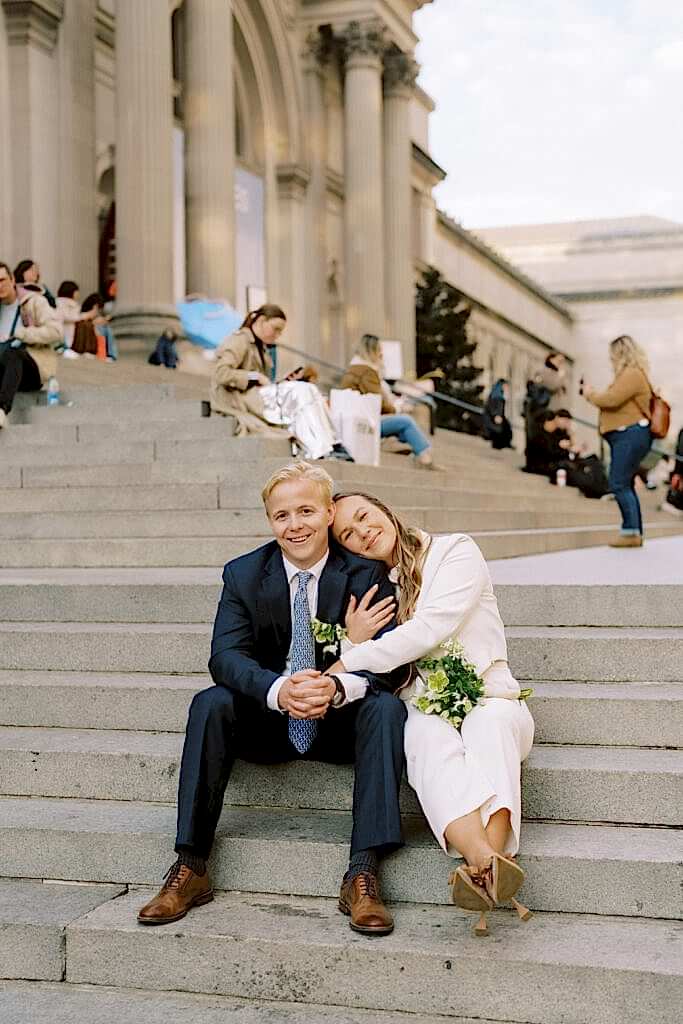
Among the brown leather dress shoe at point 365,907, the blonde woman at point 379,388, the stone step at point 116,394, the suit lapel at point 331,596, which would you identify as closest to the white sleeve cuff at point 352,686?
the suit lapel at point 331,596

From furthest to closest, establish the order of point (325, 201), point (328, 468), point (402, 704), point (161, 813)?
point (325, 201), point (328, 468), point (161, 813), point (402, 704)

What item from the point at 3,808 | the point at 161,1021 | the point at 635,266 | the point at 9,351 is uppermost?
the point at 635,266

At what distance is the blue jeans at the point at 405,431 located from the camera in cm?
1255

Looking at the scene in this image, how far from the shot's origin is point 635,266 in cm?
6019

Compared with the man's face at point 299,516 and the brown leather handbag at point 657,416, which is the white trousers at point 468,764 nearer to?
the man's face at point 299,516

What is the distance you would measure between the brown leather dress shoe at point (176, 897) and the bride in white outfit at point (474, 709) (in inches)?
27.3

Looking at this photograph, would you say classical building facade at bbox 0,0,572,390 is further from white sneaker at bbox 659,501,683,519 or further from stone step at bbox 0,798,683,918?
stone step at bbox 0,798,683,918

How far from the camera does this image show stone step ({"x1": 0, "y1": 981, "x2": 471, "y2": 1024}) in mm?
3365

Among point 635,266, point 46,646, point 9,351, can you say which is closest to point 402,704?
point 46,646

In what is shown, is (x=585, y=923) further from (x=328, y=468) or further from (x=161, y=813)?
(x=328, y=468)

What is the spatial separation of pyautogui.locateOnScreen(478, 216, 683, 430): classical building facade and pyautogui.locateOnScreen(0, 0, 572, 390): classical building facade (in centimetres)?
2052

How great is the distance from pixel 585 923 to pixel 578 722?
3.31ft

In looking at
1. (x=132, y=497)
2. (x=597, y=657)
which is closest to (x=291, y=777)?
(x=597, y=657)

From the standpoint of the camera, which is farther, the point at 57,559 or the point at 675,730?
the point at 57,559
